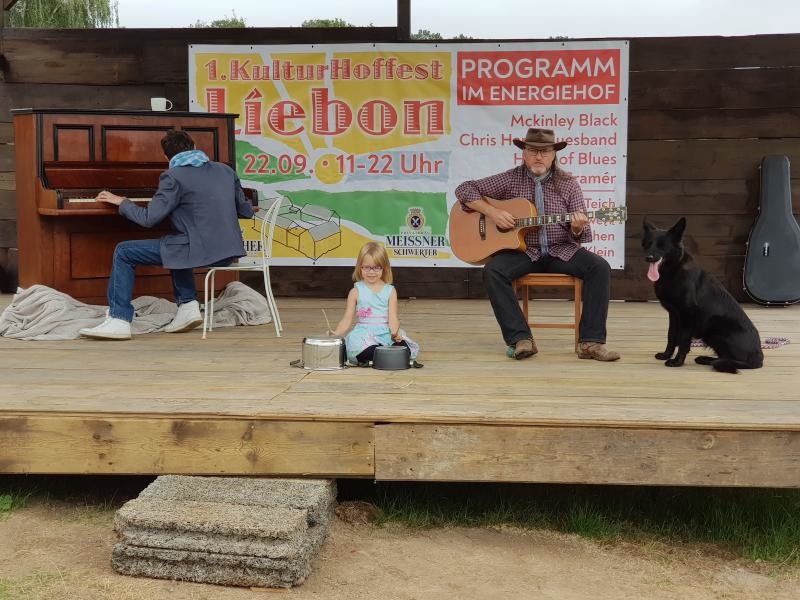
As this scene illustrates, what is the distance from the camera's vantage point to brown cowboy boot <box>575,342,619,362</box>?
4.80 m

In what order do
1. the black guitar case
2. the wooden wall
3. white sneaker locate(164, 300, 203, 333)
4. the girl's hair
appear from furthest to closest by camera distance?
the wooden wall
the black guitar case
white sneaker locate(164, 300, 203, 333)
the girl's hair

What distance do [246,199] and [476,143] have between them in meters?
2.15

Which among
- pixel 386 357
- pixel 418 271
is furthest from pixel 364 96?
pixel 386 357

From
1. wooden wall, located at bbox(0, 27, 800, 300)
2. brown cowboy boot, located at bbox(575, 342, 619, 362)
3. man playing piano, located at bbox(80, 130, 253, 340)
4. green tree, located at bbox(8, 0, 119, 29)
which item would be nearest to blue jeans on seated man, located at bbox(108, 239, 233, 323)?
man playing piano, located at bbox(80, 130, 253, 340)

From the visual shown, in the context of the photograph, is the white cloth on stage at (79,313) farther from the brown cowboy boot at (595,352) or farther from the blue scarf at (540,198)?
the brown cowboy boot at (595,352)

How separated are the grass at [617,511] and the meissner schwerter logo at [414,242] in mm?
3446

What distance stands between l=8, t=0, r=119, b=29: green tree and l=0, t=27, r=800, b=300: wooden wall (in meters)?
4.06

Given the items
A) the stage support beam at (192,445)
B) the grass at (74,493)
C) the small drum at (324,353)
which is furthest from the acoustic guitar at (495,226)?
the grass at (74,493)

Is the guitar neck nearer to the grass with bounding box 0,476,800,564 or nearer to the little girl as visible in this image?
the little girl

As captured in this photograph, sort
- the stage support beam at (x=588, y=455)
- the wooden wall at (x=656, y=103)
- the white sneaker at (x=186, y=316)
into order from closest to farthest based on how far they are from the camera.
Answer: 1. the stage support beam at (x=588, y=455)
2. the white sneaker at (x=186, y=316)
3. the wooden wall at (x=656, y=103)

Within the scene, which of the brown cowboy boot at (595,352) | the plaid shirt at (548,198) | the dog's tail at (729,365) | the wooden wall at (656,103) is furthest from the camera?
the wooden wall at (656,103)

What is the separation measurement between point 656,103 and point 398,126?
1834 mm

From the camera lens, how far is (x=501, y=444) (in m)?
3.53

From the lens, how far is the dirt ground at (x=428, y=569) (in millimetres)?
3195
